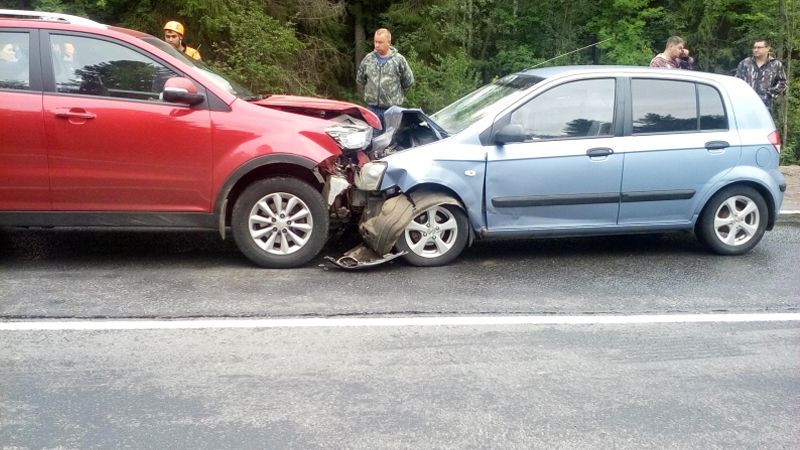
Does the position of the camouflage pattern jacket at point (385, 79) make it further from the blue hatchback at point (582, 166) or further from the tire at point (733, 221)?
the tire at point (733, 221)

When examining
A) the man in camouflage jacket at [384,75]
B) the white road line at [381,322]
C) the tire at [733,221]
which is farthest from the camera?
the man in camouflage jacket at [384,75]

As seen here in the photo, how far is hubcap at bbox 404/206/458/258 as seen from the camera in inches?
273

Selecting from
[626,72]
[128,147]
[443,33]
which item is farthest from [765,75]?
[443,33]

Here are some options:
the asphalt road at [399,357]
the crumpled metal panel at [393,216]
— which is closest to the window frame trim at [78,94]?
the asphalt road at [399,357]

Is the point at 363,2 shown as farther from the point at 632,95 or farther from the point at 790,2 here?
the point at 632,95

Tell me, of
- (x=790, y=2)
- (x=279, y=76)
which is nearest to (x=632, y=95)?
(x=279, y=76)

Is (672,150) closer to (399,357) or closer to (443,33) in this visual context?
(399,357)

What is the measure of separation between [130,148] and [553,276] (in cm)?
340

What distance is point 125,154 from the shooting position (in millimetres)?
6609

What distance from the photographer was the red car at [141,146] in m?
6.56

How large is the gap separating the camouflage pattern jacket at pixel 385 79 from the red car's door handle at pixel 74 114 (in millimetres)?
3874

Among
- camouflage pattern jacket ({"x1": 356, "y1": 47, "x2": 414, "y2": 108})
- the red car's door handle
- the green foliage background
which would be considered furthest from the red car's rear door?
the green foliage background

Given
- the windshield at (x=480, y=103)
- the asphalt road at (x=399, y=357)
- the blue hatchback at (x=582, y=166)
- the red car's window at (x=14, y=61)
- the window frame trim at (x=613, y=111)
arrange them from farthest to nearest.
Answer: the windshield at (x=480, y=103) < the window frame trim at (x=613, y=111) < the blue hatchback at (x=582, y=166) < the red car's window at (x=14, y=61) < the asphalt road at (x=399, y=357)

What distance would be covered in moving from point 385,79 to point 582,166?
10.9 ft
